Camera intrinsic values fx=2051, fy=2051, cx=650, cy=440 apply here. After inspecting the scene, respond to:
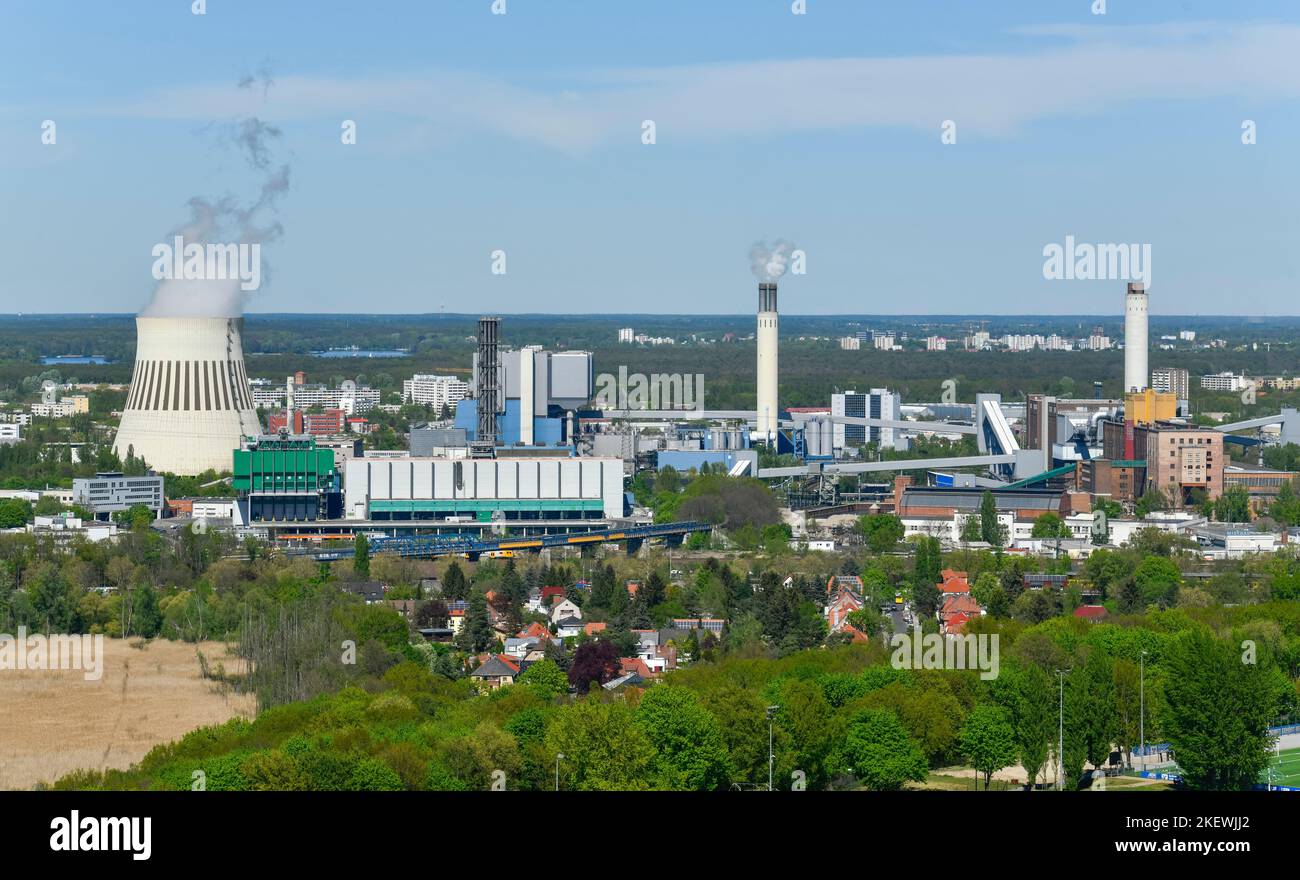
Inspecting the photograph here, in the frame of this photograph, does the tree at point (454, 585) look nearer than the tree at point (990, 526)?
Yes

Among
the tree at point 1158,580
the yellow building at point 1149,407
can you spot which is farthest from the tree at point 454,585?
the yellow building at point 1149,407

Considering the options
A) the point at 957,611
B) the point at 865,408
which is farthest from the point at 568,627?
the point at 865,408

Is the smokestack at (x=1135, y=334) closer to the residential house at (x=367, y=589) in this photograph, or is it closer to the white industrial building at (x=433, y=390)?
the residential house at (x=367, y=589)

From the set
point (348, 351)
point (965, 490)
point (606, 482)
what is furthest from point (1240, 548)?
point (348, 351)

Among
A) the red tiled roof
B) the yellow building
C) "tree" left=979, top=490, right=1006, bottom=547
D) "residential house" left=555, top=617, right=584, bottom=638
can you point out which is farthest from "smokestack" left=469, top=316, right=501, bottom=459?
the red tiled roof

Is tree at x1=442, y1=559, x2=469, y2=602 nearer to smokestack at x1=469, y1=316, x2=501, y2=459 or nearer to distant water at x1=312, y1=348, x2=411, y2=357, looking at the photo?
Answer: smokestack at x1=469, y1=316, x2=501, y2=459

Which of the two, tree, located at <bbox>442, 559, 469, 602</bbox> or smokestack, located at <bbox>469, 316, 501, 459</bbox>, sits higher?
smokestack, located at <bbox>469, 316, 501, 459</bbox>
